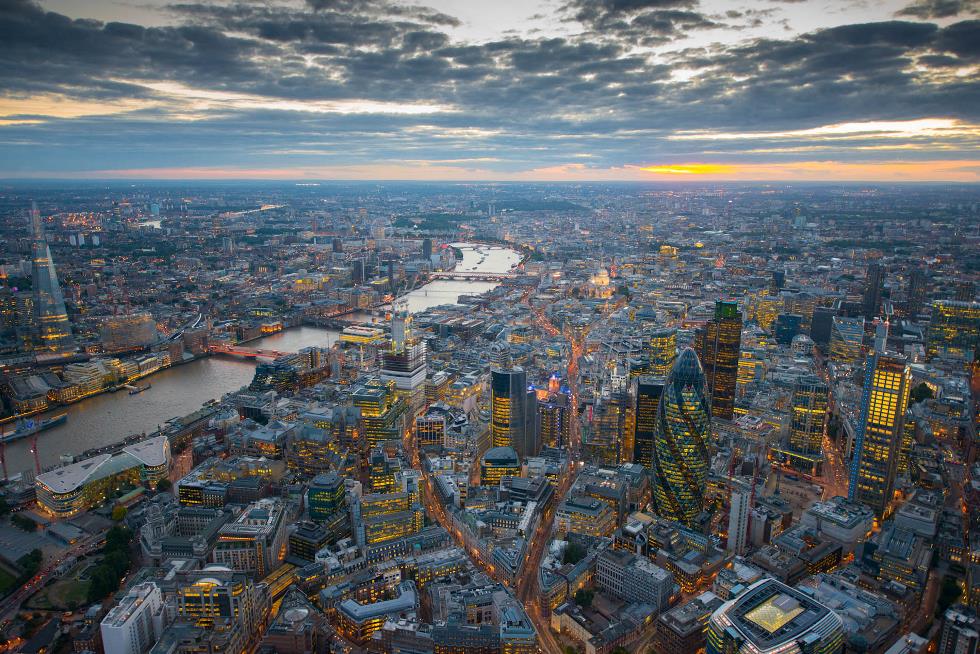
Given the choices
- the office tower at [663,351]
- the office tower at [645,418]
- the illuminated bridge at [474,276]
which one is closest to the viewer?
the office tower at [645,418]

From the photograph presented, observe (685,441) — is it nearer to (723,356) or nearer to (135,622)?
(723,356)

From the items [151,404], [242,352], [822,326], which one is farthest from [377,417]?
[822,326]

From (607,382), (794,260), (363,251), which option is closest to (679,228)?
(794,260)

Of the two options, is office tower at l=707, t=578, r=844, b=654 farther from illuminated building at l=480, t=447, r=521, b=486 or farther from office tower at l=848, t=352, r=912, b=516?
illuminated building at l=480, t=447, r=521, b=486

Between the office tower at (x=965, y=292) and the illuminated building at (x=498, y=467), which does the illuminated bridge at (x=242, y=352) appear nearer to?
the illuminated building at (x=498, y=467)

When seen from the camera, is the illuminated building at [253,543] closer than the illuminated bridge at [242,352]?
Yes

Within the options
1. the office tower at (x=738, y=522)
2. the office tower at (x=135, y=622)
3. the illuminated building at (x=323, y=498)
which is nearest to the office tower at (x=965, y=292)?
the office tower at (x=738, y=522)
